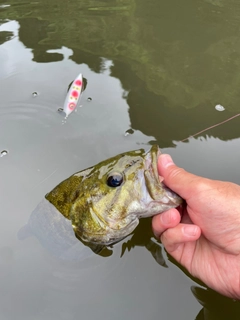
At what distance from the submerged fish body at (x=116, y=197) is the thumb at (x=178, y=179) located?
0.20 ft

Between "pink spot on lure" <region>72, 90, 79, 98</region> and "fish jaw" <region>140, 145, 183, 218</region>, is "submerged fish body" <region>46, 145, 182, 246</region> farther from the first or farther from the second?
"pink spot on lure" <region>72, 90, 79, 98</region>

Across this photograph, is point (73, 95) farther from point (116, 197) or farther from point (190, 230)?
point (190, 230)

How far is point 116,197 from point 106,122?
5.85 feet

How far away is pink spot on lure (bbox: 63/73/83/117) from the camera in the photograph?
4172mm

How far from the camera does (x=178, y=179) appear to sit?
7.84 ft

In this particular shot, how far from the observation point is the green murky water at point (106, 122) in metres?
2.80

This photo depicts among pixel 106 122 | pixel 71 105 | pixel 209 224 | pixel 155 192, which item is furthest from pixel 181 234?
pixel 71 105

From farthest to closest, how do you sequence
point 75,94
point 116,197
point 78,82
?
point 78,82 → point 75,94 → point 116,197

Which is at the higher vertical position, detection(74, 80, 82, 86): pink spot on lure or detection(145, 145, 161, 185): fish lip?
detection(145, 145, 161, 185): fish lip

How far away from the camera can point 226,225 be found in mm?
2334

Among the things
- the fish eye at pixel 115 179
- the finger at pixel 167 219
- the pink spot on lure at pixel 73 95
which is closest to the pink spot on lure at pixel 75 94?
the pink spot on lure at pixel 73 95

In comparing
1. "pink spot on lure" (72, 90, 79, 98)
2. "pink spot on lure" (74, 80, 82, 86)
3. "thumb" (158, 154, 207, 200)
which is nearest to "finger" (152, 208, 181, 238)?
"thumb" (158, 154, 207, 200)

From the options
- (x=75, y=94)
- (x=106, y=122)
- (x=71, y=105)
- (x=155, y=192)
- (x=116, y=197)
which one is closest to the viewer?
(x=155, y=192)

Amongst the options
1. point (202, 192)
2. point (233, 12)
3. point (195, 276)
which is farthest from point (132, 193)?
point (233, 12)
